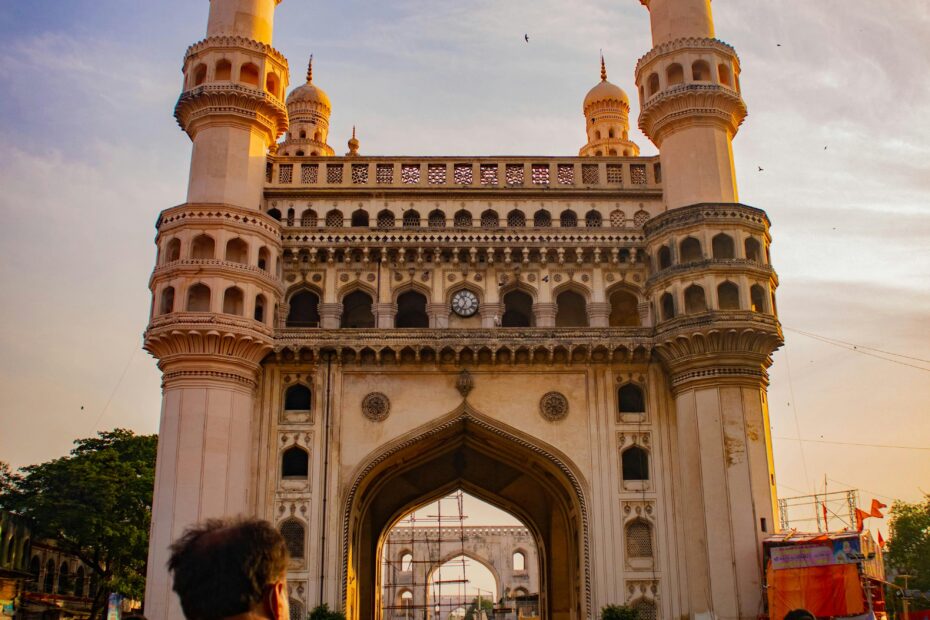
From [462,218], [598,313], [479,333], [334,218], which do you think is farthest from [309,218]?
[598,313]

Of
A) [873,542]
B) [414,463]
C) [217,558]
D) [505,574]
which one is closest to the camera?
[217,558]

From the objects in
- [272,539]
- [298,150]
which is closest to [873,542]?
[272,539]

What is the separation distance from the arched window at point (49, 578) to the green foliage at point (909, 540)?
115ft

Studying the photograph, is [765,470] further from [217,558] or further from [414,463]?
[217,558]

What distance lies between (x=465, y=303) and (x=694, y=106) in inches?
359

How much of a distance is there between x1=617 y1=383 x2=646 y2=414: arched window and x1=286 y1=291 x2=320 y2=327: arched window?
30.2 ft

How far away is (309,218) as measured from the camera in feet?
97.8

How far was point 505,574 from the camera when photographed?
60281 millimetres

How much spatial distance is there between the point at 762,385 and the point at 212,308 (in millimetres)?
14932

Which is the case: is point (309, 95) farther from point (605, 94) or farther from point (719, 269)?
point (719, 269)

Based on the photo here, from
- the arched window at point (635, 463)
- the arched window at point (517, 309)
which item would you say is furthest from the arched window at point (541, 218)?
the arched window at point (635, 463)

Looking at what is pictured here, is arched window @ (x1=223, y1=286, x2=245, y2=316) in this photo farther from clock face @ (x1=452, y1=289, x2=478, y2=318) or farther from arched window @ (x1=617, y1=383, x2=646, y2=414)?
arched window @ (x1=617, y1=383, x2=646, y2=414)

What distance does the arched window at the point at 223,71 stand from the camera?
97.8 ft

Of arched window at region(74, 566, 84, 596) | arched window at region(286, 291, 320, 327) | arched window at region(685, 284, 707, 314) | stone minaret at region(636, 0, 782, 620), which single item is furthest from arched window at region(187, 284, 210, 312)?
arched window at region(74, 566, 84, 596)
